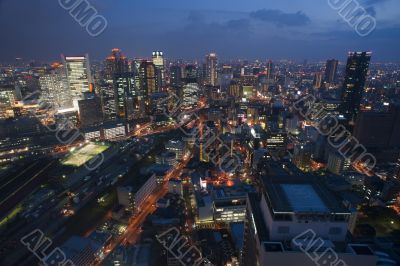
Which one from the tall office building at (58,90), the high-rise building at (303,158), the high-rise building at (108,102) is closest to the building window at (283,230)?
the high-rise building at (303,158)

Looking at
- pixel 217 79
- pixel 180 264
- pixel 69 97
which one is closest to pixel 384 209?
pixel 180 264

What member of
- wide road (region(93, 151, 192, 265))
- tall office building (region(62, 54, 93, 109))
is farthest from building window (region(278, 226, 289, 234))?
tall office building (region(62, 54, 93, 109))

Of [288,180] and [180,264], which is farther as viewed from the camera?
[180,264]

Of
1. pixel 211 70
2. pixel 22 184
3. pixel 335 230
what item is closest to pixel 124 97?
pixel 22 184

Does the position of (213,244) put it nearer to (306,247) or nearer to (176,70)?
(306,247)

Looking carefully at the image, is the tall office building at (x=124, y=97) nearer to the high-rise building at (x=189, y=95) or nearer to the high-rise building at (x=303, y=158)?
the high-rise building at (x=189, y=95)

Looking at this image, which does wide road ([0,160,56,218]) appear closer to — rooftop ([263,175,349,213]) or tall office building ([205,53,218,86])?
rooftop ([263,175,349,213])
